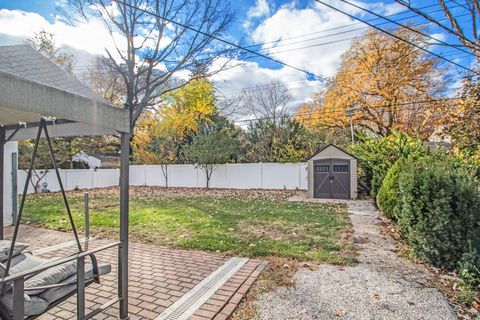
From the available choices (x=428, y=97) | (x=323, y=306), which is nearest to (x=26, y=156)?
(x=323, y=306)

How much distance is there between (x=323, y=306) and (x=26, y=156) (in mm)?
14701

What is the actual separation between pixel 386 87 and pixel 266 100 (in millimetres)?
9573

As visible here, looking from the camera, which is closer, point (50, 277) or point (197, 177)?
point (50, 277)

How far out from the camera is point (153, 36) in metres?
13.8

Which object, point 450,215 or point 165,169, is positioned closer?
point 450,215

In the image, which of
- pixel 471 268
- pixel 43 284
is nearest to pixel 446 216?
pixel 471 268

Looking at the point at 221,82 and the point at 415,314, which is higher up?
the point at 221,82

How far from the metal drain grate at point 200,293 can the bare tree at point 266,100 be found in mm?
20423

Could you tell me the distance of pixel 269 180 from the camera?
51.1ft

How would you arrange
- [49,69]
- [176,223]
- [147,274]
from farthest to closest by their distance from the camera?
[176,223] → [147,274] → [49,69]

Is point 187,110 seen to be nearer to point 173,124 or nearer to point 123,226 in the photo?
point 173,124

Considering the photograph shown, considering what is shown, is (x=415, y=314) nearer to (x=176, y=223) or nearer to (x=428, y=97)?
(x=176, y=223)

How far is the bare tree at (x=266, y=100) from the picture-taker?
23.7 meters

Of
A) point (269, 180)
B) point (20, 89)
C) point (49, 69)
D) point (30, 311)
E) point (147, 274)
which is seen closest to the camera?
point (20, 89)
